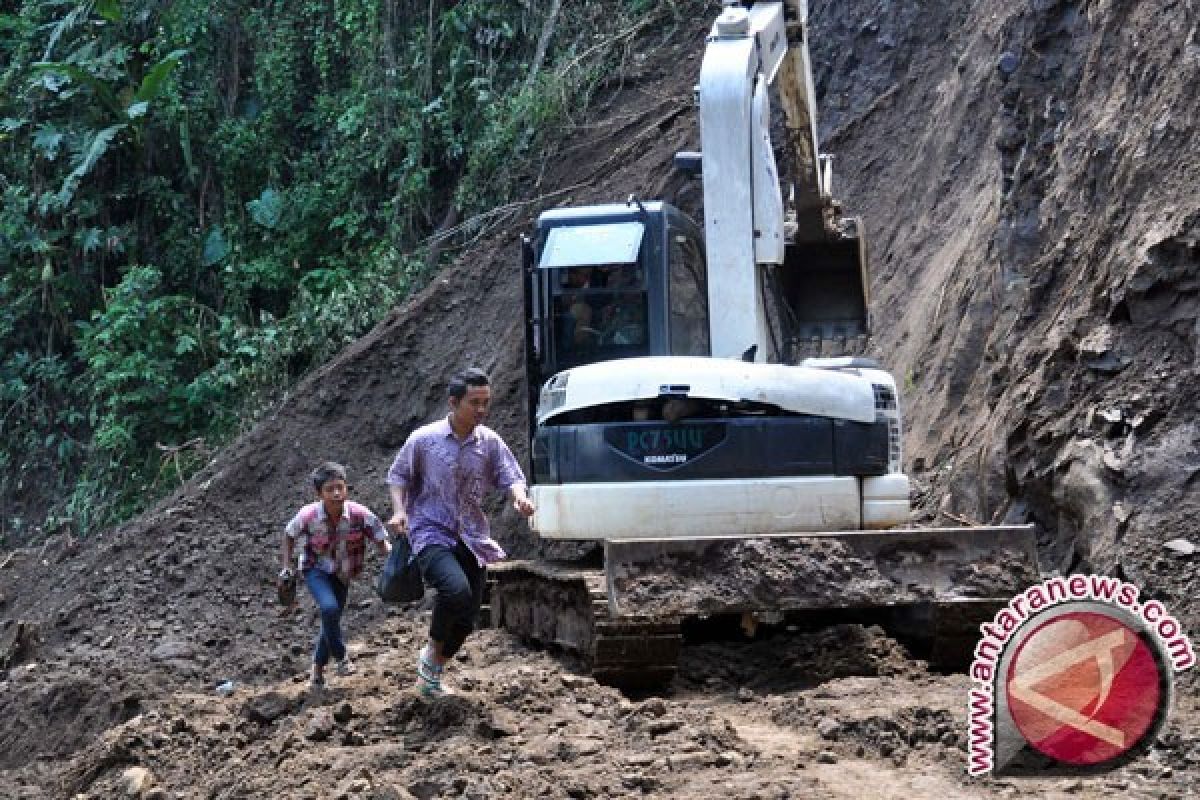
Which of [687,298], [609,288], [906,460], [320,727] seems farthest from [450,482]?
[906,460]

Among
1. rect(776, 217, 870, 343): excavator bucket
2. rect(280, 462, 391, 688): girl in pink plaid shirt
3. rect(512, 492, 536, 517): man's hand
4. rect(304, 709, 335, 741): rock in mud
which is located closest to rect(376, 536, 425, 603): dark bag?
rect(512, 492, 536, 517): man's hand

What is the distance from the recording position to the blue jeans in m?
11.1

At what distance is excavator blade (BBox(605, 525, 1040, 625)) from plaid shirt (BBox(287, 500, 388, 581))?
1870 millimetres

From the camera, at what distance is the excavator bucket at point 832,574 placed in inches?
395

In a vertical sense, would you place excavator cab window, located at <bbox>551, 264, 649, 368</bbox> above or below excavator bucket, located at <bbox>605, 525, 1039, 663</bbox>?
above

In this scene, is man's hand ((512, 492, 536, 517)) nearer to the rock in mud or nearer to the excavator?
the excavator

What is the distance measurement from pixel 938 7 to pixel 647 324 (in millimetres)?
10013

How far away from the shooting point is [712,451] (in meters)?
10.6

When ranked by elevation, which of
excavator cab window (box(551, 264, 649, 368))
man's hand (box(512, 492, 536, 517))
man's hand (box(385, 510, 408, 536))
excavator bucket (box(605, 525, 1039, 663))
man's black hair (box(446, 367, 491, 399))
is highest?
excavator cab window (box(551, 264, 649, 368))

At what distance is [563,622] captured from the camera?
11211mm

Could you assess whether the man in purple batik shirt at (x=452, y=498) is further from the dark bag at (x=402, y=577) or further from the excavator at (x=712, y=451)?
the excavator at (x=712, y=451)

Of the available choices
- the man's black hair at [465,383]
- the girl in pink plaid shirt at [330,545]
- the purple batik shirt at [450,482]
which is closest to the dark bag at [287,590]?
the girl in pink plaid shirt at [330,545]

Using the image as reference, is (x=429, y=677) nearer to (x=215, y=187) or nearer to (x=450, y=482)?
(x=450, y=482)

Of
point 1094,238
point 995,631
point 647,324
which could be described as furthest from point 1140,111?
point 995,631
